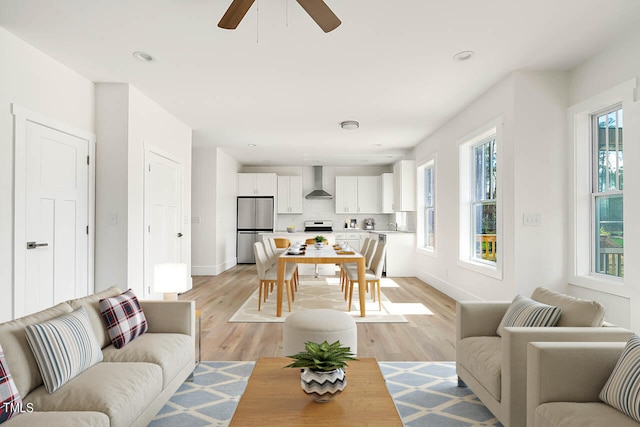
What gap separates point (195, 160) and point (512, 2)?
6605mm

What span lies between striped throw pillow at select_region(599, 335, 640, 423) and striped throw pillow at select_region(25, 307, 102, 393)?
241 centimetres

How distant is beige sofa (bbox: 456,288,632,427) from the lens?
187cm

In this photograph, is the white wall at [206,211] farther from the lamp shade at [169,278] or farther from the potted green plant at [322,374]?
the potted green plant at [322,374]

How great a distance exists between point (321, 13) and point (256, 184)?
7608 mm

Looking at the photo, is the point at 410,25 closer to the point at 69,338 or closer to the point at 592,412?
the point at 592,412

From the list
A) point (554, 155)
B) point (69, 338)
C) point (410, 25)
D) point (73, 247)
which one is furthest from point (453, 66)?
point (73, 247)

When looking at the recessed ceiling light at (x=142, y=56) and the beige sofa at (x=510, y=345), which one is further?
the recessed ceiling light at (x=142, y=56)

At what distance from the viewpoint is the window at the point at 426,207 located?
711 cm

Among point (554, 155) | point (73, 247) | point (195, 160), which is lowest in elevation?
point (73, 247)

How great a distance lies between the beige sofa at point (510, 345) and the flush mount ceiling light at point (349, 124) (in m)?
3.77

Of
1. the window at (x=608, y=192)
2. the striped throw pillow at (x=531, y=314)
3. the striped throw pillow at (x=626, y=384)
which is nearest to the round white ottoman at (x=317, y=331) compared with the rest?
the striped throw pillow at (x=531, y=314)

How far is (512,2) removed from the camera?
2561 millimetres

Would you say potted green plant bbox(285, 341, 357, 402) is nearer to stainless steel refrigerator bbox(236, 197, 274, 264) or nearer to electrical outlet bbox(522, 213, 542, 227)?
electrical outlet bbox(522, 213, 542, 227)

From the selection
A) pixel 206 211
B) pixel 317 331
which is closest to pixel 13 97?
pixel 317 331
